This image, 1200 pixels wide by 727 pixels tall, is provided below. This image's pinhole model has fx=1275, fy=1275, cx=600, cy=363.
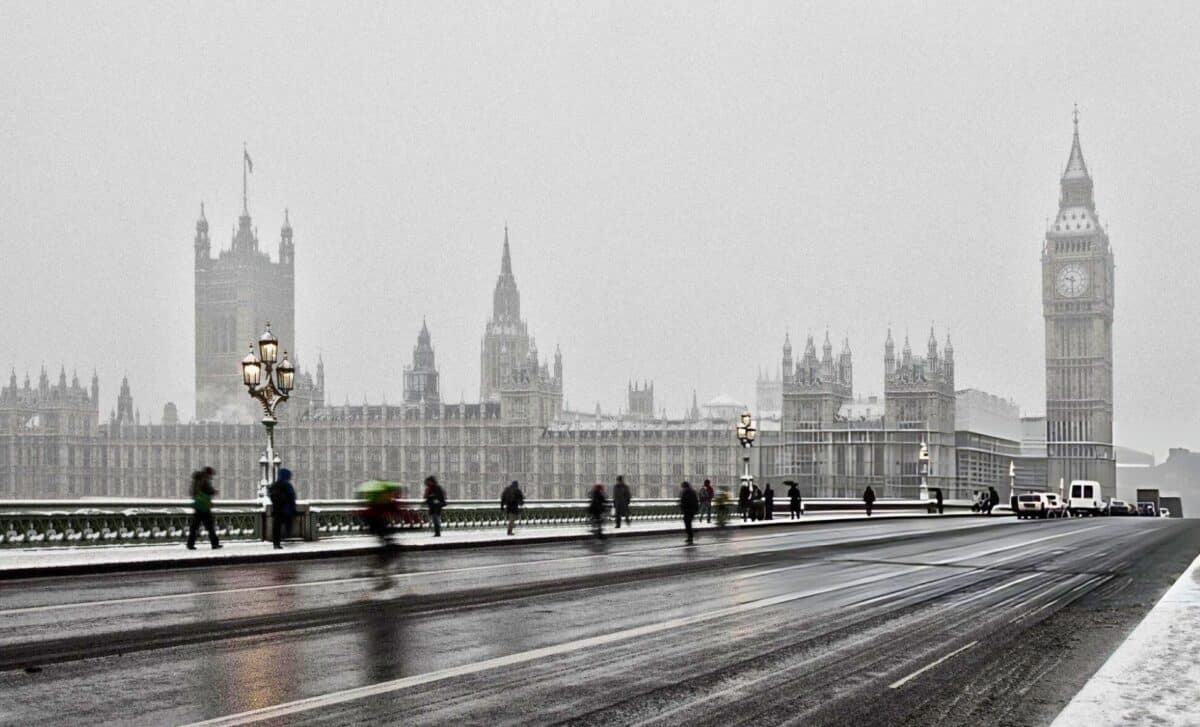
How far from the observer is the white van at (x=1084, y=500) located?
7781cm

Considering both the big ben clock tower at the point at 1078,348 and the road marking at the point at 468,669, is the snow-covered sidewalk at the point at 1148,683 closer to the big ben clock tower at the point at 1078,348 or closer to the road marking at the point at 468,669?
the road marking at the point at 468,669

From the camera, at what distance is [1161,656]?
35.3 ft

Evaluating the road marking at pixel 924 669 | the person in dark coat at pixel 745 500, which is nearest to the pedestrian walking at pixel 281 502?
the road marking at pixel 924 669

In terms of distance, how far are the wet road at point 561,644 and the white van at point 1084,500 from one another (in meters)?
60.5

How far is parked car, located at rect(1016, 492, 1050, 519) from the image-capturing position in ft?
216

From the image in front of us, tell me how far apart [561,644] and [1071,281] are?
137 m

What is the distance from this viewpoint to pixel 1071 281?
137375 mm

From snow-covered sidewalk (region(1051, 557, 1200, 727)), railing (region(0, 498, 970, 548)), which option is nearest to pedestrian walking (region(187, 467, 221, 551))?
railing (region(0, 498, 970, 548))

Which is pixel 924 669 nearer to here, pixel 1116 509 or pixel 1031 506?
pixel 1031 506

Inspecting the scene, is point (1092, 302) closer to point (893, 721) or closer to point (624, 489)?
point (624, 489)

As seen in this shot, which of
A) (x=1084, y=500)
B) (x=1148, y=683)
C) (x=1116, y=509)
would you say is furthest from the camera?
(x=1116, y=509)

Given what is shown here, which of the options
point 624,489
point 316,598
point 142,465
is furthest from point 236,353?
point 316,598

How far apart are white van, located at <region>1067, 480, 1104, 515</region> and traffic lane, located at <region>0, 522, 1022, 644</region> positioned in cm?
5511

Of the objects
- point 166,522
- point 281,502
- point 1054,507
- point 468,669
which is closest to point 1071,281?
point 1054,507
